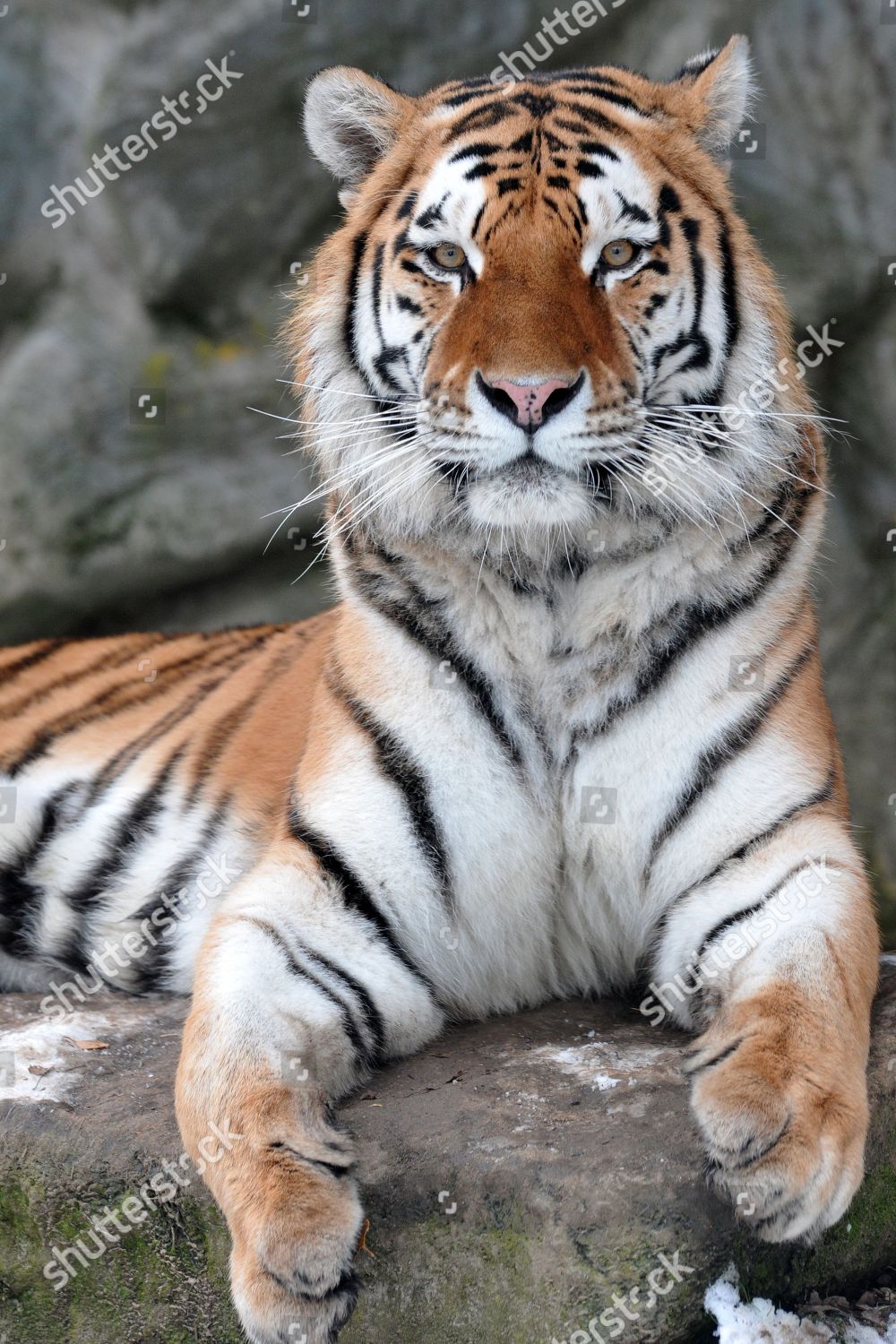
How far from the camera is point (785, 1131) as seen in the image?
1721 mm

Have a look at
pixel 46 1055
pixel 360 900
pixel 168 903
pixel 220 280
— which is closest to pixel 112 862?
pixel 168 903

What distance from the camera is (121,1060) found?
2359 millimetres

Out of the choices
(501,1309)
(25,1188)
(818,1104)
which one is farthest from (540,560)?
(25,1188)

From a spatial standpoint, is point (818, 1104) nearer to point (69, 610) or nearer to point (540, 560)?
point (540, 560)

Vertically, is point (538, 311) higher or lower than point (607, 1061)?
higher

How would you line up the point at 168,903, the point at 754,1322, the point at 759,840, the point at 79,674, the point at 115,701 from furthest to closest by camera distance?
the point at 79,674 → the point at 115,701 → the point at 168,903 → the point at 759,840 → the point at 754,1322

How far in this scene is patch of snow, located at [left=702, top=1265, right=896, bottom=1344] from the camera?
1.78 metres

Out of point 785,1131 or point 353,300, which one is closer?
point 785,1131

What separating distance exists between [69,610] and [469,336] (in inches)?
107

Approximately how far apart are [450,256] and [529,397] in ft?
1.23

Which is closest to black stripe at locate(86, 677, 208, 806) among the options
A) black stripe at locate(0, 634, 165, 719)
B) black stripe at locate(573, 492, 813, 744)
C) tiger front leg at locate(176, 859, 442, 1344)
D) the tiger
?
black stripe at locate(0, 634, 165, 719)

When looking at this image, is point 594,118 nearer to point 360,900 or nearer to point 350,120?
point 350,120

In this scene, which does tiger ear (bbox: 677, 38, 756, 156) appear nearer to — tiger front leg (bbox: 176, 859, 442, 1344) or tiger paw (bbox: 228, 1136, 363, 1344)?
tiger front leg (bbox: 176, 859, 442, 1344)

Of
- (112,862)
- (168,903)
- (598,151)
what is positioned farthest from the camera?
(112,862)
